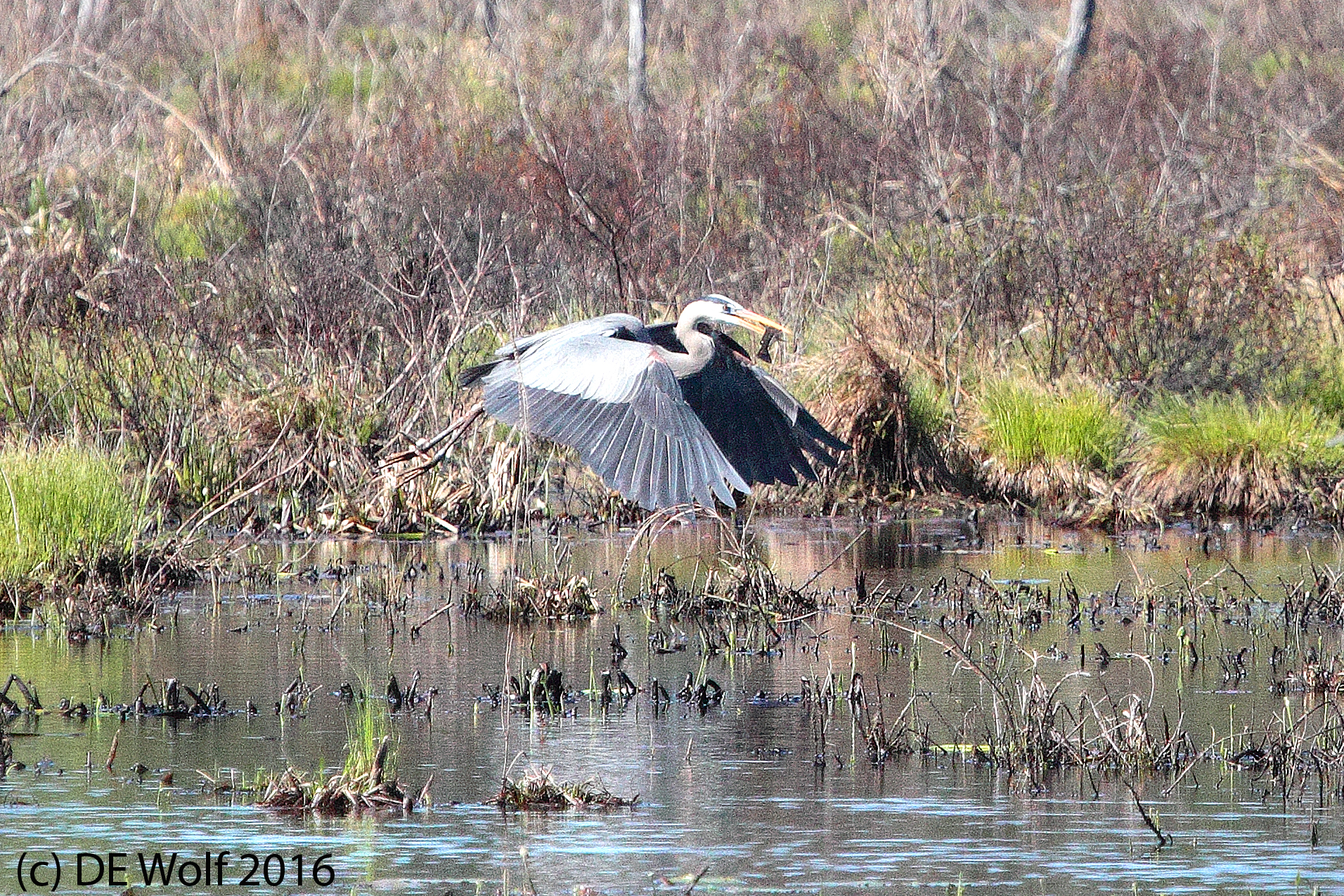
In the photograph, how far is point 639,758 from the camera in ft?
19.9

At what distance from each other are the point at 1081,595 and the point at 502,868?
189 inches

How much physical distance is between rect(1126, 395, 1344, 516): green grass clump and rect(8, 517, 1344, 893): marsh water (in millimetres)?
1655

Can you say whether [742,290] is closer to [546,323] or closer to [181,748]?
[546,323]

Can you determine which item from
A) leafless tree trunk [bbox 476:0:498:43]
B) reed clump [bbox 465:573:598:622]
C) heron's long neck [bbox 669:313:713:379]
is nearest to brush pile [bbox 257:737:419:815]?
reed clump [bbox 465:573:598:622]

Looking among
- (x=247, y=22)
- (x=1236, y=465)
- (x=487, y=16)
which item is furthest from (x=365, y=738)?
(x=247, y=22)

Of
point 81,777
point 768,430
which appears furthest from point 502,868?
point 768,430

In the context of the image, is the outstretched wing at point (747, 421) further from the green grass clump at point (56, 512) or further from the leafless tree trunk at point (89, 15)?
the leafless tree trunk at point (89, 15)

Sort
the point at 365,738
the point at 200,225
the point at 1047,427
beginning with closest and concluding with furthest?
the point at 365,738 < the point at 1047,427 < the point at 200,225

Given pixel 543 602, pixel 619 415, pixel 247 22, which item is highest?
pixel 247 22

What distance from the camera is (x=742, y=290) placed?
16.1m

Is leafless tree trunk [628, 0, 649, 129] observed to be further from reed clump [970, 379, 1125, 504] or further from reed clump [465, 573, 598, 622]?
reed clump [465, 573, 598, 622]

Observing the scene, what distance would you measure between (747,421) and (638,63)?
53.0ft

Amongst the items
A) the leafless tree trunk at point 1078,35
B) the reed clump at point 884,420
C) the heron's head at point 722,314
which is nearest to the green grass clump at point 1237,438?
the reed clump at point 884,420

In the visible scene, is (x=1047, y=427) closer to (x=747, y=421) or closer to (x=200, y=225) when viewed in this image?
(x=747, y=421)
